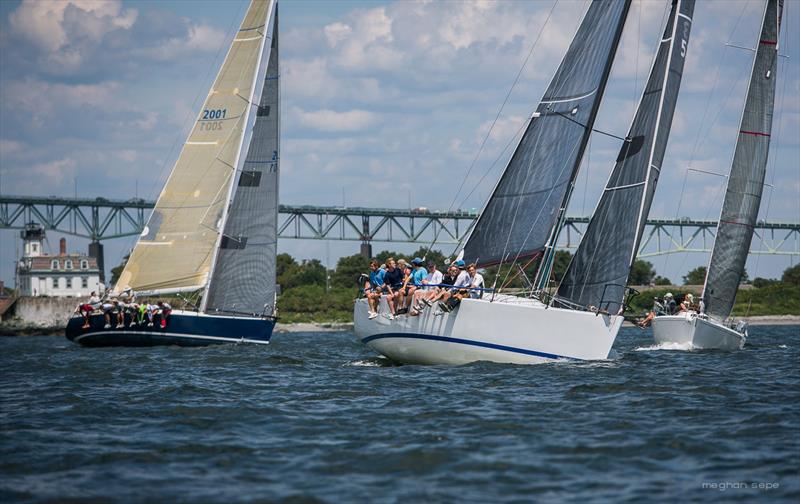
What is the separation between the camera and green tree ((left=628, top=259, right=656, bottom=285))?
121062mm

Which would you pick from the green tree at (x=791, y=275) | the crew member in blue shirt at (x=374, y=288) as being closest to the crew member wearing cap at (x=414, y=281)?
the crew member in blue shirt at (x=374, y=288)

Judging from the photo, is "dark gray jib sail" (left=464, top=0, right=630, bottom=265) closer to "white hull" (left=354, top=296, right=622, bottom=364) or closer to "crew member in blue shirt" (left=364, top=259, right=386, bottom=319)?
"white hull" (left=354, top=296, right=622, bottom=364)

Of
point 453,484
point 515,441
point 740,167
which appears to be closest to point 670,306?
point 740,167

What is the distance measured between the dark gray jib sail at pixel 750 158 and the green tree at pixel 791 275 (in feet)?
251

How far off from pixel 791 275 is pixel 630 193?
308ft

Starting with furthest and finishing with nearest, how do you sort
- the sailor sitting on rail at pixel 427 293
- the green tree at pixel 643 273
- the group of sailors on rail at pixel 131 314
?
the green tree at pixel 643 273 < the group of sailors on rail at pixel 131 314 < the sailor sitting on rail at pixel 427 293

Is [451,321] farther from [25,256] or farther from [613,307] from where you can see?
[25,256]

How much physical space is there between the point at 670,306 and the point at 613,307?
48.1 ft

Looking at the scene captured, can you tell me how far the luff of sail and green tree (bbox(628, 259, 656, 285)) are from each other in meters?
88.3

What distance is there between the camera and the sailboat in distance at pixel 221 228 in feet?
114

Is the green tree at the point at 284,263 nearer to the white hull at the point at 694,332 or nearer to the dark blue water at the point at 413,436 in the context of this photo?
the white hull at the point at 694,332

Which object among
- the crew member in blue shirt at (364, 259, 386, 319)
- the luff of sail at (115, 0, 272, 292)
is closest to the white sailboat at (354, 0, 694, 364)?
the crew member in blue shirt at (364, 259, 386, 319)

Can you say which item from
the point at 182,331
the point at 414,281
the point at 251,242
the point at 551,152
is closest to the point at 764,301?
the point at 251,242

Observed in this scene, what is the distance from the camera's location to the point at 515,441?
12.8 meters
